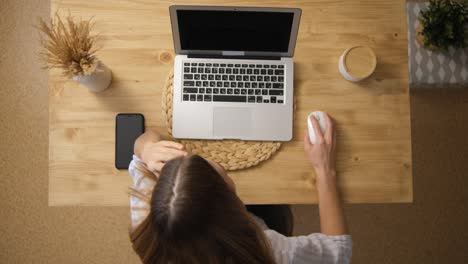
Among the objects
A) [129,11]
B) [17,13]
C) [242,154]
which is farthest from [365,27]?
[17,13]

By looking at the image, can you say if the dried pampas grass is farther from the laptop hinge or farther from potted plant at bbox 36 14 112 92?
the laptop hinge

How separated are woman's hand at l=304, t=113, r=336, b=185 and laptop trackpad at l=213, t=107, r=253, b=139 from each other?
146mm

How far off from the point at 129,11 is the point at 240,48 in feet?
0.99

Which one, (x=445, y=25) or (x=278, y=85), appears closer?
(x=278, y=85)

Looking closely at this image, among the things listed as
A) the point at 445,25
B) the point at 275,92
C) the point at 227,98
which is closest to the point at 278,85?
the point at 275,92

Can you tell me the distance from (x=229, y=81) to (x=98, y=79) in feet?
0.98

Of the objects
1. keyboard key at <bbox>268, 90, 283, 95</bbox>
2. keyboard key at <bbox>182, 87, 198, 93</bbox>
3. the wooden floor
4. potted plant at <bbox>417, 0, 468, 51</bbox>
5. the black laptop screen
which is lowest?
the wooden floor

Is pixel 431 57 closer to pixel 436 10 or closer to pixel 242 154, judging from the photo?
pixel 436 10

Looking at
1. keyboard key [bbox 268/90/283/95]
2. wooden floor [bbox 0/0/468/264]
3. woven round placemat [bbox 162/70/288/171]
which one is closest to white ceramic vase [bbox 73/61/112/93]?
woven round placemat [bbox 162/70/288/171]

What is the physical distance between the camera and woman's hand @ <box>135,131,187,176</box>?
746 mm

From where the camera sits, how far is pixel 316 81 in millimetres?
864

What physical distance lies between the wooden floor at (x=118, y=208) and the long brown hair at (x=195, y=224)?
87cm

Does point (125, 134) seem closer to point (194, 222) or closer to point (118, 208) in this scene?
point (194, 222)

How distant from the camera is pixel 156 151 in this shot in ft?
2.47
